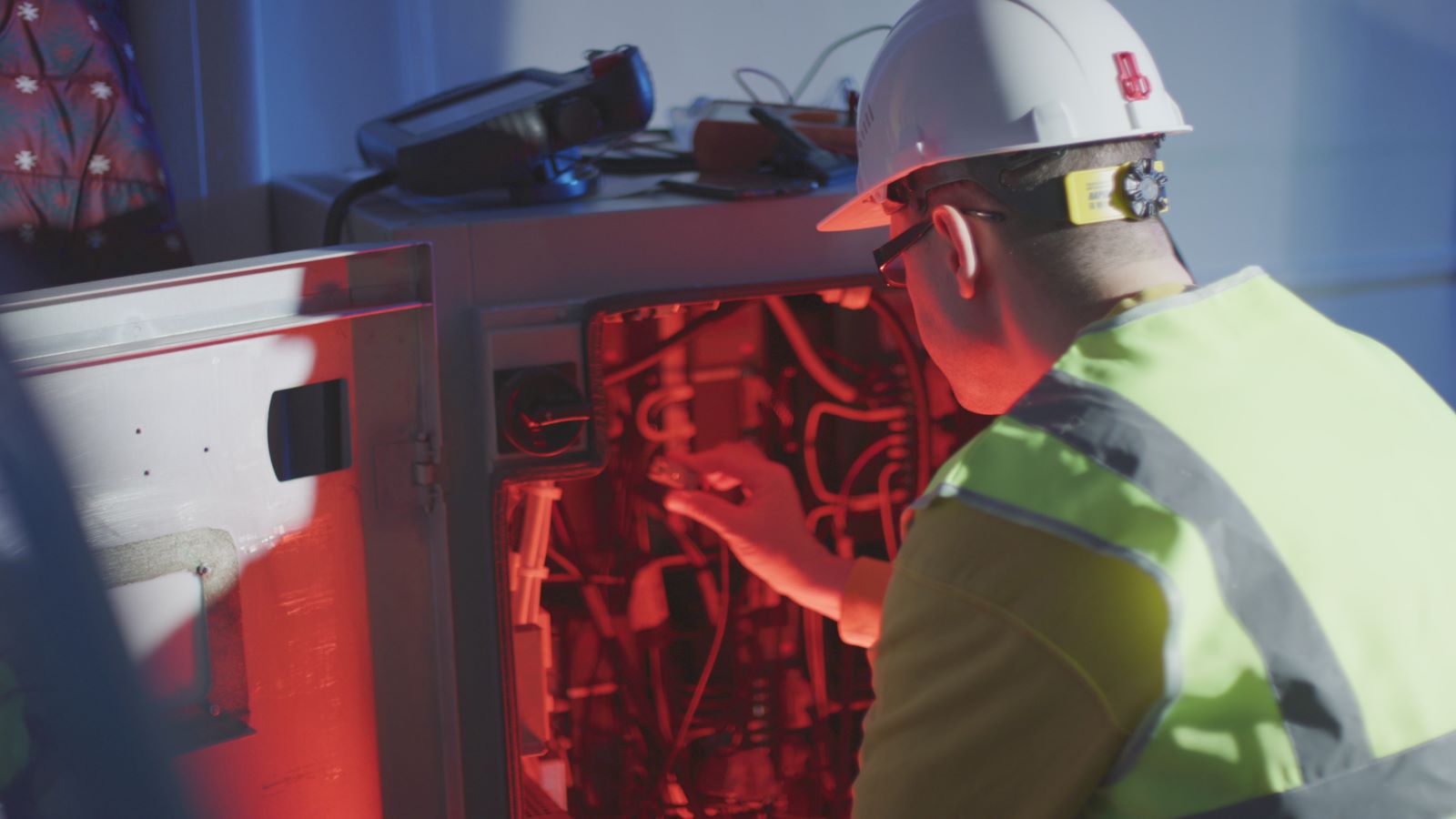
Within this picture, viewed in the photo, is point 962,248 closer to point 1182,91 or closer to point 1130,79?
point 1130,79

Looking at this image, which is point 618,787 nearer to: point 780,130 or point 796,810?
point 796,810

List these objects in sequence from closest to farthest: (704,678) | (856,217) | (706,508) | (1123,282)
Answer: (1123,282)
(856,217)
(706,508)
(704,678)

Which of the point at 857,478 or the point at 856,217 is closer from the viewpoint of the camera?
the point at 856,217

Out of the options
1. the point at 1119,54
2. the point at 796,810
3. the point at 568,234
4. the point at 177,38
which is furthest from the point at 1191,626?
the point at 177,38

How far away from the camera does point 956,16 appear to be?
3.24 ft

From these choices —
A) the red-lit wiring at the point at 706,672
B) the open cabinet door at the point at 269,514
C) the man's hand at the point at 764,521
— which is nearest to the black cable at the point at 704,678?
the red-lit wiring at the point at 706,672

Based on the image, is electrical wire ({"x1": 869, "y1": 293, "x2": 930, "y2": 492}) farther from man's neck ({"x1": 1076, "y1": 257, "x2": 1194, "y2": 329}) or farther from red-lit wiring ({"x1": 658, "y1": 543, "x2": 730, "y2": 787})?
man's neck ({"x1": 1076, "y1": 257, "x2": 1194, "y2": 329})

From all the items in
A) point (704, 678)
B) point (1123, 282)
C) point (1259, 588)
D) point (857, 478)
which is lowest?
point (704, 678)

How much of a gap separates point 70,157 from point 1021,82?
1.06 metres

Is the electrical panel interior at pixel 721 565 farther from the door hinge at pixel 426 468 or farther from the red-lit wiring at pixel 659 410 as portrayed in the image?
the door hinge at pixel 426 468

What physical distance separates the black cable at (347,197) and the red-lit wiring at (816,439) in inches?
21.6

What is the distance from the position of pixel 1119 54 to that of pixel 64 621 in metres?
0.81

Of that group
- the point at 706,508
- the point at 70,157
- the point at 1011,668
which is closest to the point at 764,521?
the point at 706,508

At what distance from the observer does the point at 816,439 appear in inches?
62.5
